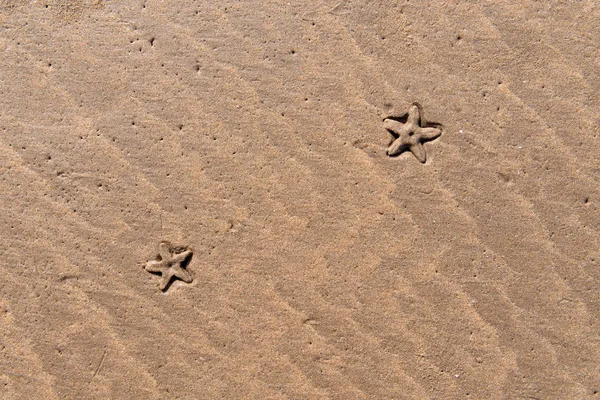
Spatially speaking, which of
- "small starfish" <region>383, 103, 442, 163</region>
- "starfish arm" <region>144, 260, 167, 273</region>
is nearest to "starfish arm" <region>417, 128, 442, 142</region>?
"small starfish" <region>383, 103, 442, 163</region>

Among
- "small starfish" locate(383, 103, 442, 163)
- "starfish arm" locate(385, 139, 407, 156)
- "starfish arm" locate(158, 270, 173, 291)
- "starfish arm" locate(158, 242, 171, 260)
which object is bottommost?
"starfish arm" locate(158, 270, 173, 291)

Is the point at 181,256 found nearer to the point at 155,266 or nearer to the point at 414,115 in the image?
the point at 155,266

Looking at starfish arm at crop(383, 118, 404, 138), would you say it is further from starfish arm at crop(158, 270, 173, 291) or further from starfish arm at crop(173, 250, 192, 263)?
starfish arm at crop(158, 270, 173, 291)

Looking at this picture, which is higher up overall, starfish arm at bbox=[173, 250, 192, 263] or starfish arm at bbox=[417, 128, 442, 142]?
starfish arm at bbox=[417, 128, 442, 142]

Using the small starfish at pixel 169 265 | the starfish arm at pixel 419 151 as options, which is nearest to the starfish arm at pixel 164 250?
the small starfish at pixel 169 265

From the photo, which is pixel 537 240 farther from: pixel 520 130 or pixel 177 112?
pixel 177 112
